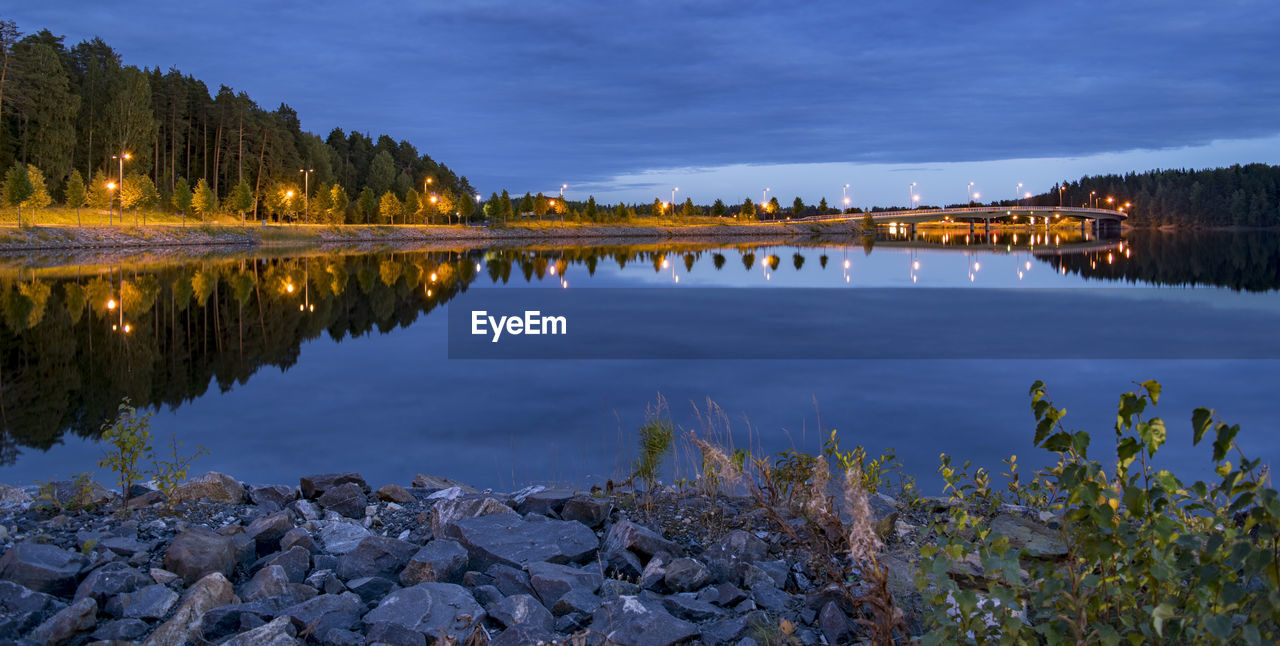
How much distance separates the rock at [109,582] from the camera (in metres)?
5.78

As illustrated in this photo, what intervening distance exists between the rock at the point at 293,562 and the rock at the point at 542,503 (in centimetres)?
213

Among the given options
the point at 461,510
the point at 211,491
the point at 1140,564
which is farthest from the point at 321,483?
the point at 1140,564

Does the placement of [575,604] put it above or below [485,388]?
above

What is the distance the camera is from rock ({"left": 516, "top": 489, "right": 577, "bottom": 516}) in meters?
8.15

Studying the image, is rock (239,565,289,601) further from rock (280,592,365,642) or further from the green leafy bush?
the green leafy bush

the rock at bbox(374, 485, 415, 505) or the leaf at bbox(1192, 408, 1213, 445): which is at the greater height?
the leaf at bbox(1192, 408, 1213, 445)

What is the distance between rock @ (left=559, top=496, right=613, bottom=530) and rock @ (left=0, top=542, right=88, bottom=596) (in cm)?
365

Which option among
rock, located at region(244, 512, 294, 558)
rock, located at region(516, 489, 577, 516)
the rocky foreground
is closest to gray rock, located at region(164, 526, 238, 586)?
the rocky foreground

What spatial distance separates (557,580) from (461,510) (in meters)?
1.91

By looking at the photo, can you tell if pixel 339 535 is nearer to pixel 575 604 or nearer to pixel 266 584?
pixel 266 584

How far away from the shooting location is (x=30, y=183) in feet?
211

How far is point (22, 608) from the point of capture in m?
5.55

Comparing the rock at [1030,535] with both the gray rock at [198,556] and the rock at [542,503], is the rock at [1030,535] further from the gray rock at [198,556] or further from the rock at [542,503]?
the gray rock at [198,556]

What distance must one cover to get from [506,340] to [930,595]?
2239 centimetres
